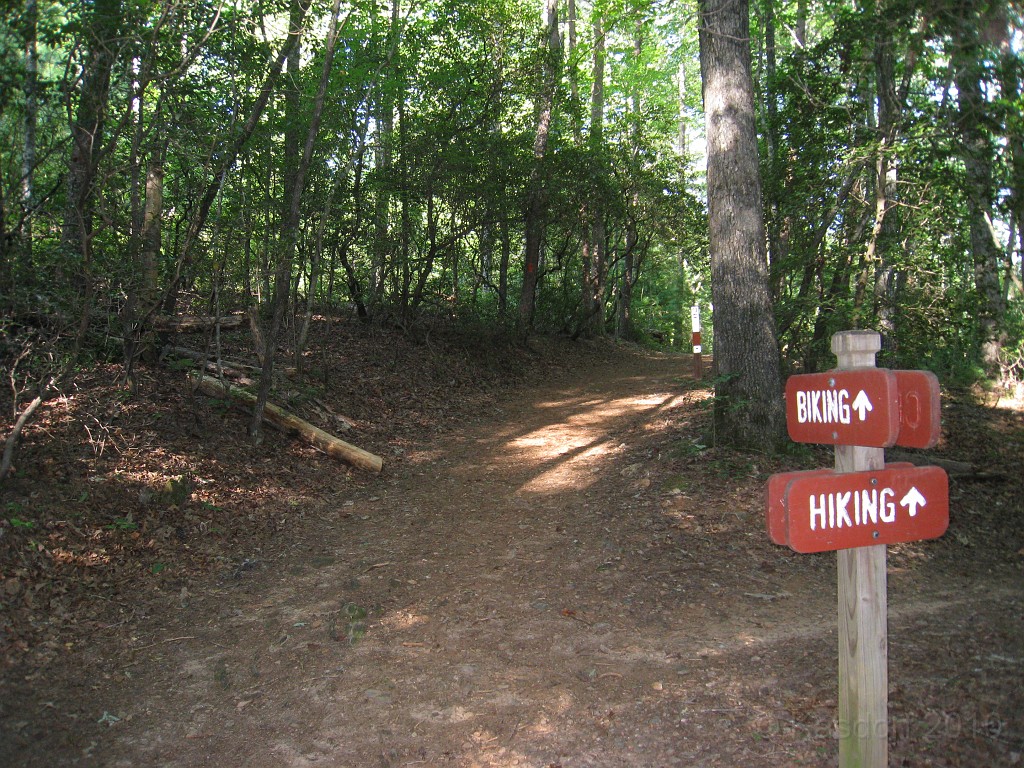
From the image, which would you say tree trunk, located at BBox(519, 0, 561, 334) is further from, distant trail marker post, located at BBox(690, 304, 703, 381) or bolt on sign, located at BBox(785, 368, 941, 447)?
bolt on sign, located at BBox(785, 368, 941, 447)

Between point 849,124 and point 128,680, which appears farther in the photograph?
point 849,124

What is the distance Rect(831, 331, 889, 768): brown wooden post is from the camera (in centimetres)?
251

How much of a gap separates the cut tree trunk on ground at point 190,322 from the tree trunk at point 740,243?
6.13 metres

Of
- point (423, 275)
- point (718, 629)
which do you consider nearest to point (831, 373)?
point (718, 629)

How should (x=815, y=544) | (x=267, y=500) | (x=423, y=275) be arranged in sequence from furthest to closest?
(x=423, y=275), (x=267, y=500), (x=815, y=544)

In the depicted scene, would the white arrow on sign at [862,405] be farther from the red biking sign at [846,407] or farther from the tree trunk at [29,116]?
the tree trunk at [29,116]

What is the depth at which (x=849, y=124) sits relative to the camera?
28.9 ft

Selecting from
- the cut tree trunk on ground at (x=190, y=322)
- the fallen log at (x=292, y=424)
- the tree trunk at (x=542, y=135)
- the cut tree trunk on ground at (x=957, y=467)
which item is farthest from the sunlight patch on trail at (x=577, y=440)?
the tree trunk at (x=542, y=135)

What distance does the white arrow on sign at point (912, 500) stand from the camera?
8.05 ft

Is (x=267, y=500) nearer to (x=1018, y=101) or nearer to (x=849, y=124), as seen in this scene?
(x=1018, y=101)

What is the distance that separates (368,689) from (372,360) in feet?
31.3

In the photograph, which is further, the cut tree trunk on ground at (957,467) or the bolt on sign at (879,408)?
the cut tree trunk on ground at (957,467)

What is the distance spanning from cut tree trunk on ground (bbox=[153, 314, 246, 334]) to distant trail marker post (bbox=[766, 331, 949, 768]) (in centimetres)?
783

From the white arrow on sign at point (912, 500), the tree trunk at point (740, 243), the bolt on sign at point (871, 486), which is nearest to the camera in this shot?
the bolt on sign at point (871, 486)
